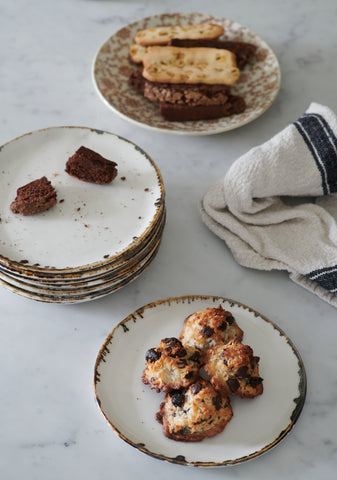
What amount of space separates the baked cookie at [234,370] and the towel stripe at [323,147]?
19.1 inches

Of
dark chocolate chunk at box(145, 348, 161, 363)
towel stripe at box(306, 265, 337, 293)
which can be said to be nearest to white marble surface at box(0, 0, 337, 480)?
towel stripe at box(306, 265, 337, 293)

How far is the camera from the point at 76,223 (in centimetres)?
114

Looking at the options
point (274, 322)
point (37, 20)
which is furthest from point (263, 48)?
point (274, 322)

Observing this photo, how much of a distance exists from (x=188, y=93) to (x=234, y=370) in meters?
0.78

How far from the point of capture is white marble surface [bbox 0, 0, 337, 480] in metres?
0.97

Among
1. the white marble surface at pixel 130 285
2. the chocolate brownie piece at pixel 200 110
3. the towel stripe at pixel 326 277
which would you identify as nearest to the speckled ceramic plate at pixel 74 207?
the white marble surface at pixel 130 285

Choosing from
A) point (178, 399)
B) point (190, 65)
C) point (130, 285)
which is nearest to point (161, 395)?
point (178, 399)

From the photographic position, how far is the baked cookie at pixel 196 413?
91 centimetres

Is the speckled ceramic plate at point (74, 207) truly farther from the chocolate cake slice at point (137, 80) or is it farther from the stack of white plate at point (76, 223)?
the chocolate cake slice at point (137, 80)

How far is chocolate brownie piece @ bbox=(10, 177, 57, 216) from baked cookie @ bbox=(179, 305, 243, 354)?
378mm

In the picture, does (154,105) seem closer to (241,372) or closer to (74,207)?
(74,207)

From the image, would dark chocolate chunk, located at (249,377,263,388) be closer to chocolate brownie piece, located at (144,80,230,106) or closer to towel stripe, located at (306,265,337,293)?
towel stripe, located at (306,265,337,293)

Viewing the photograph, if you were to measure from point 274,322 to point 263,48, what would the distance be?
2.91 feet

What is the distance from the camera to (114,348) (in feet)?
3.43
